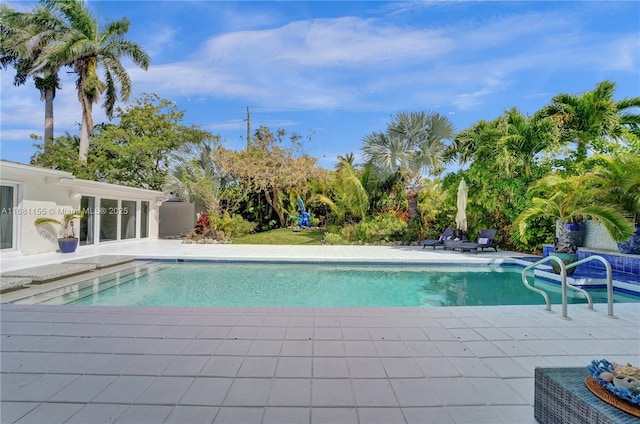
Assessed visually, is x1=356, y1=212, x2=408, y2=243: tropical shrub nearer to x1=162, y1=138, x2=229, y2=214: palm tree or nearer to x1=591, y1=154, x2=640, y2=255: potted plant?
x1=162, y1=138, x2=229, y2=214: palm tree

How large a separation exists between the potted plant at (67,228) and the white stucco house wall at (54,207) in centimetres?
24

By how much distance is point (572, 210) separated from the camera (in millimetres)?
8484

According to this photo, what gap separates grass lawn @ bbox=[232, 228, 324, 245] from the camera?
16.3 metres

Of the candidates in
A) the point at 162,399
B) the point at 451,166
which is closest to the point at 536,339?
the point at 162,399

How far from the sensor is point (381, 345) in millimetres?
3596

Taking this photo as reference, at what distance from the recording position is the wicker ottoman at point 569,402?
1.66 m

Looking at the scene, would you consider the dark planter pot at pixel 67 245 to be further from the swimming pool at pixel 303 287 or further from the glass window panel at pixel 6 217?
the swimming pool at pixel 303 287

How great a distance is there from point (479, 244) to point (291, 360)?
10.6m

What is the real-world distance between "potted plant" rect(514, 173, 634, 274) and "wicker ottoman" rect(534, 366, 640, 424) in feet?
21.6

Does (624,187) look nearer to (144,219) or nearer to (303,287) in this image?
(303,287)

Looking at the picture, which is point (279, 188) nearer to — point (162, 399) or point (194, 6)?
point (194, 6)

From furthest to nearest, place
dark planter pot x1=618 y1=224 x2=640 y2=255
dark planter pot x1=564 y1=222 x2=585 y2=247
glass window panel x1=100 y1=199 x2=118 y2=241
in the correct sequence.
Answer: glass window panel x1=100 y1=199 x2=118 y2=241 < dark planter pot x1=564 y1=222 x2=585 y2=247 < dark planter pot x1=618 y1=224 x2=640 y2=255

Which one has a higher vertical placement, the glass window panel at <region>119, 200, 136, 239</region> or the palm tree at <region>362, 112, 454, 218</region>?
the palm tree at <region>362, 112, 454, 218</region>

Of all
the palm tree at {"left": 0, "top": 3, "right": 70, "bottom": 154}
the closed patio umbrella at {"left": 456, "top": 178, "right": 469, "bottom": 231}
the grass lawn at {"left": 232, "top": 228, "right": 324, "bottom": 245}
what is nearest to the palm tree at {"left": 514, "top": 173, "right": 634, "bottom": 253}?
the closed patio umbrella at {"left": 456, "top": 178, "right": 469, "bottom": 231}
